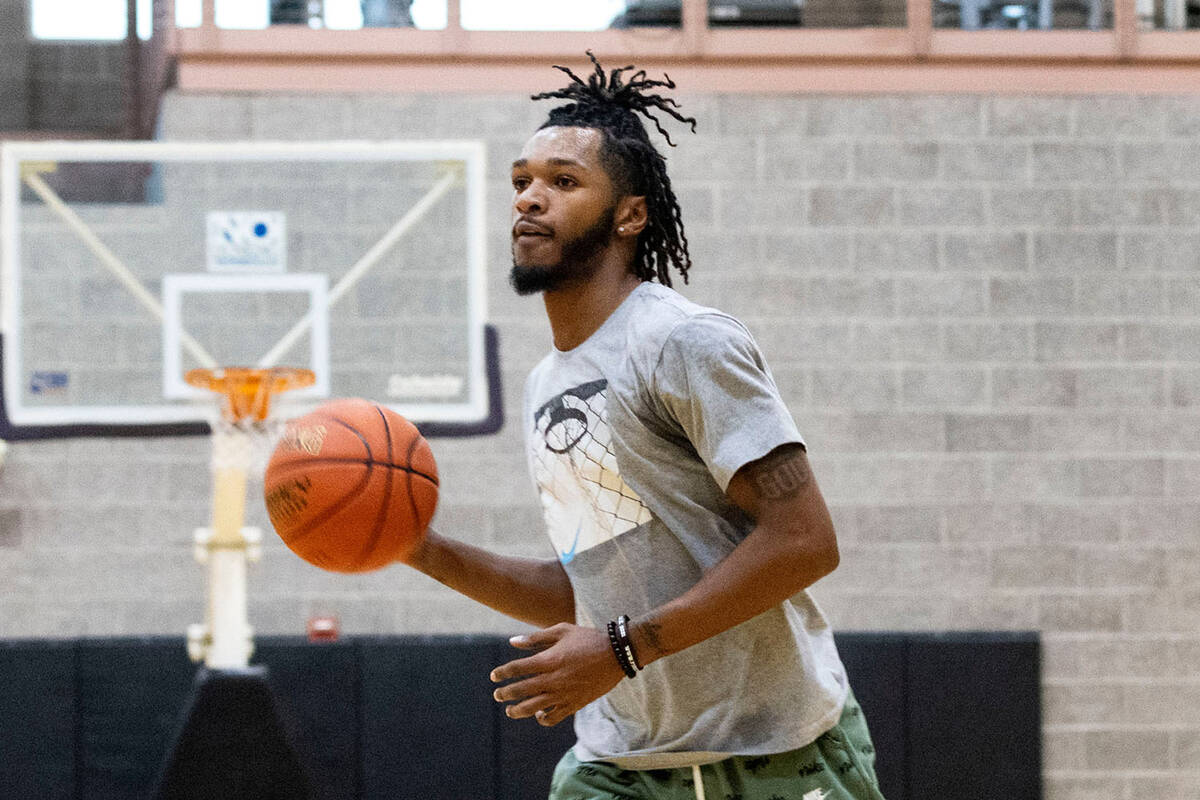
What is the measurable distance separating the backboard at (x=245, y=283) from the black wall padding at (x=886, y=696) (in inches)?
70.5

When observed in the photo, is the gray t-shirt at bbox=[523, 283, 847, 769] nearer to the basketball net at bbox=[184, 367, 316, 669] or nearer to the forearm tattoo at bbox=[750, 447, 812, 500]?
the forearm tattoo at bbox=[750, 447, 812, 500]

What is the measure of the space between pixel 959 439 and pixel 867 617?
835 mm

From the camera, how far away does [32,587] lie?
538 cm

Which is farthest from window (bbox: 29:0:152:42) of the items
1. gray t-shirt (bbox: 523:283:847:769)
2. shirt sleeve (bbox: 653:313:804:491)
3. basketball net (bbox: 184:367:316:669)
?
shirt sleeve (bbox: 653:313:804:491)

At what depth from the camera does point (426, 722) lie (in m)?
Answer: 5.36

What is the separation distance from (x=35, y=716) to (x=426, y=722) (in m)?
1.56

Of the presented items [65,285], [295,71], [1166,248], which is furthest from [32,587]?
[1166,248]

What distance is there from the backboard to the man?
9.06ft

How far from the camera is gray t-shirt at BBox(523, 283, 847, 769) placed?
6.73ft

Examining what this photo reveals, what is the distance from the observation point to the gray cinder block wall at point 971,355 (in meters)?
5.53

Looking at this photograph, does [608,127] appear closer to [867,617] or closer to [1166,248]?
[867,617]

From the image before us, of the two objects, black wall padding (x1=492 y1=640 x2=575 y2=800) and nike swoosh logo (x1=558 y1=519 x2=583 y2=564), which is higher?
nike swoosh logo (x1=558 y1=519 x2=583 y2=564)

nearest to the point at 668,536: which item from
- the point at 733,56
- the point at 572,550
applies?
the point at 572,550

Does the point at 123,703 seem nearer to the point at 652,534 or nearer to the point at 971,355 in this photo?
the point at 971,355
